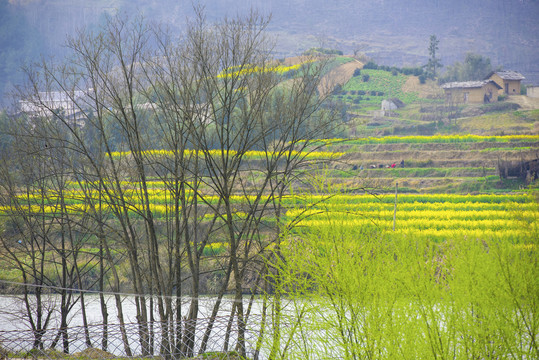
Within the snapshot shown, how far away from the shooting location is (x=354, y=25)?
363 ft

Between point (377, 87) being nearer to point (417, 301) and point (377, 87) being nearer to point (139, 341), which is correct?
point (139, 341)

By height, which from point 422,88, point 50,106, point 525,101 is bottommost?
point 50,106

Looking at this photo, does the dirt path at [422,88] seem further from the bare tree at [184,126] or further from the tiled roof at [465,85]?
the bare tree at [184,126]

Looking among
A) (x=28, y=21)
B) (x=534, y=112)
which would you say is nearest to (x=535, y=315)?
(x=534, y=112)

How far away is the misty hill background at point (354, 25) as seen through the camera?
7062cm

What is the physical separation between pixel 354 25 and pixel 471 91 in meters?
59.5

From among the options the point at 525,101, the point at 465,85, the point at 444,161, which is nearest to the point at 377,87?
the point at 465,85

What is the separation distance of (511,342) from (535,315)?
42 cm

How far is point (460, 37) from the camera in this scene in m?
93.6

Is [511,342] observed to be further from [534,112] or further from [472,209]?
[534,112]

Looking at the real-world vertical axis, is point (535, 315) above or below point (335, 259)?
below

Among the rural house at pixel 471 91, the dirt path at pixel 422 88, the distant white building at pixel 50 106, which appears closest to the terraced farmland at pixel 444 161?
the rural house at pixel 471 91

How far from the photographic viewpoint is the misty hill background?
70625 mm

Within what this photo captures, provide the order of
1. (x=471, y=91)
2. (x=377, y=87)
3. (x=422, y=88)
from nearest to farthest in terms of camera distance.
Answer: (x=471, y=91) → (x=377, y=87) → (x=422, y=88)
